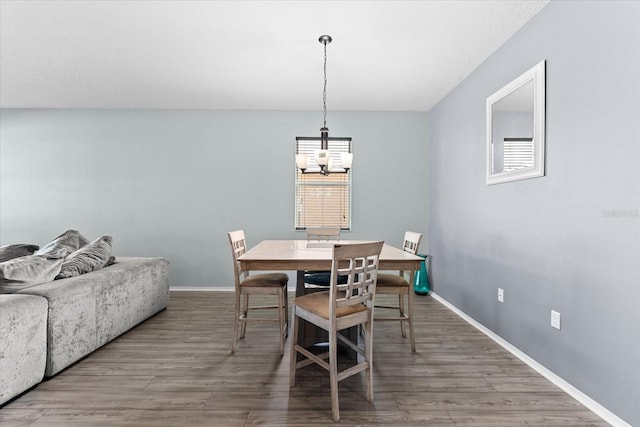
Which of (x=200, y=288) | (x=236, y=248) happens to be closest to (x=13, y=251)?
(x=200, y=288)

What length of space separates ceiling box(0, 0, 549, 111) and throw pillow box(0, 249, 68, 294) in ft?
6.02

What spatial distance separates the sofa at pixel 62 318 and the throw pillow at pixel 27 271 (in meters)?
0.02

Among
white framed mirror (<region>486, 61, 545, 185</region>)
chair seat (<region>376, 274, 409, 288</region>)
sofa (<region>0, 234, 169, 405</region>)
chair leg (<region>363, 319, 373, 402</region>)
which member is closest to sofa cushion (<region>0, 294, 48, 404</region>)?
sofa (<region>0, 234, 169, 405</region>)

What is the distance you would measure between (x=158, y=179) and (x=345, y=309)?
380cm

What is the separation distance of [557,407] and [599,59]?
198 centimetres

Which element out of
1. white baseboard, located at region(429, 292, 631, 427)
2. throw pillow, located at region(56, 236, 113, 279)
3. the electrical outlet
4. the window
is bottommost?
white baseboard, located at region(429, 292, 631, 427)

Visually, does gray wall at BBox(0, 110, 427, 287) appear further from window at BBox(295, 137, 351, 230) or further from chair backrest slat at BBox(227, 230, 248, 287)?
chair backrest slat at BBox(227, 230, 248, 287)

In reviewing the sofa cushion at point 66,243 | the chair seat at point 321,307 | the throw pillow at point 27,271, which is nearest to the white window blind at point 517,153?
the chair seat at point 321,307

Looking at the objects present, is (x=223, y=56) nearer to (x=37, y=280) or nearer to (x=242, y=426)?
(x=37, y=280)

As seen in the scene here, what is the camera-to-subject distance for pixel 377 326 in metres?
3.27

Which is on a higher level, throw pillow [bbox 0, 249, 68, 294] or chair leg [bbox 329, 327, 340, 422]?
throw pillow [bbox 0, 249, 68, 294]

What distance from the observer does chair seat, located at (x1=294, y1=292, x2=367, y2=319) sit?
6.40 feet

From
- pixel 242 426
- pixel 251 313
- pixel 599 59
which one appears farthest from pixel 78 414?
pixel 599 59

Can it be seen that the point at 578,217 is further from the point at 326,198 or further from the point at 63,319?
the point at 63,319
